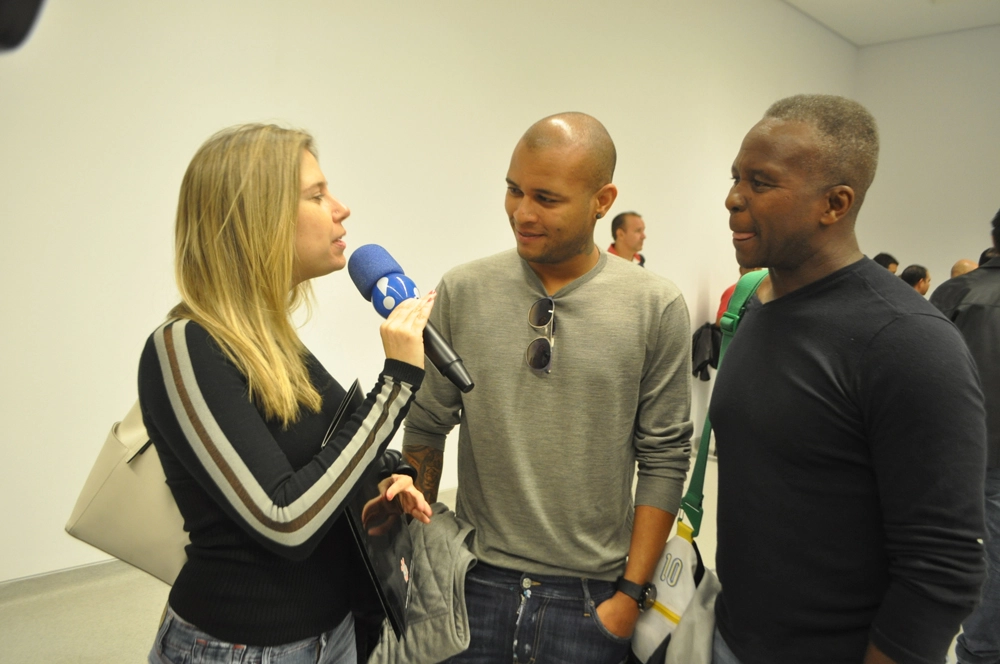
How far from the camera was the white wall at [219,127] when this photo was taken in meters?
2.66

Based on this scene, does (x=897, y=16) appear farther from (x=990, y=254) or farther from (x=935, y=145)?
(x=990, y=254)

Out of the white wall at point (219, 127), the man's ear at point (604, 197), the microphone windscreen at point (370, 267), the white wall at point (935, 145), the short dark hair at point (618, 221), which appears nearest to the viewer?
the microphone windscreen at point (370, 267)

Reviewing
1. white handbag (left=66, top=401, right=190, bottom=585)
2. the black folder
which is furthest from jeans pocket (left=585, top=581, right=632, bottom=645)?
white handbag (left=66, top=401, right=190, bottom=585)

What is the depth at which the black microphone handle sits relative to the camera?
116 cm

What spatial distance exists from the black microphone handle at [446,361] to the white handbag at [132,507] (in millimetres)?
450

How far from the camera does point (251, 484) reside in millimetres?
953

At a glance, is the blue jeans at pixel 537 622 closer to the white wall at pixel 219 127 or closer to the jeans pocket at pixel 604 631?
the jeans pocket at pixel 604 631

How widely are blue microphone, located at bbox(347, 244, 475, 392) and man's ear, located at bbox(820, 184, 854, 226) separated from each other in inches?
24.8

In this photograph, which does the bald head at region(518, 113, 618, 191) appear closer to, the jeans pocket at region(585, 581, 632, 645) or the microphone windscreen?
the microphone windscreen

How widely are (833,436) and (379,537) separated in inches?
28.7

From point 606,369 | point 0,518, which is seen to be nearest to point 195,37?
point 0,518

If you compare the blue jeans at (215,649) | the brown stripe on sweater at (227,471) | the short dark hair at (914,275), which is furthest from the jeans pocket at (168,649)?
the short dark hair at (914,275)

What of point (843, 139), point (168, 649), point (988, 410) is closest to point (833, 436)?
point (843, 139)

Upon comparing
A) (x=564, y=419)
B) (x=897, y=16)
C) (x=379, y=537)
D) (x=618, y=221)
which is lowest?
(x=379, y=537)
